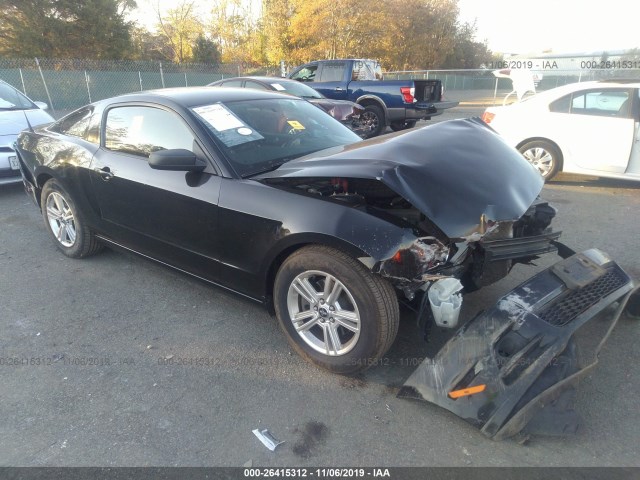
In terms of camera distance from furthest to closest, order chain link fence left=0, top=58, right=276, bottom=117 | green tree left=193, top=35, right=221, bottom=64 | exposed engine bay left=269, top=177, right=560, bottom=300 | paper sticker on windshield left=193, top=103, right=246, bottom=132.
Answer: green tree left=193, top=35, right=221, bottom=64 → chain link fence left=0, top=58, right=276, bottom=117 → paper sticker on windshield left=193, top=103, right=246, bottom=132 → exposed engine bay left=269, top=177, right=560, bottom=300

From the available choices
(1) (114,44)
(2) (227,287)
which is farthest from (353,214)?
(1) (114,44)

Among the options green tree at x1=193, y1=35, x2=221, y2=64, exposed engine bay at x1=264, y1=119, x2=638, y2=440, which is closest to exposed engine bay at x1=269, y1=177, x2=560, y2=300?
exposed engine bay at x1=264, y1=119, x2=638, y2=440

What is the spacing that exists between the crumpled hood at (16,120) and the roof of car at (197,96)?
3.74 m

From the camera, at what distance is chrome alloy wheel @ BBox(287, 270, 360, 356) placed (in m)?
2.54

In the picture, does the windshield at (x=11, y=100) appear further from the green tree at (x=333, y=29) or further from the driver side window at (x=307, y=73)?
the green tree at (x=333, y=29)

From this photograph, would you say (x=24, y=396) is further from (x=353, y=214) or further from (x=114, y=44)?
(x=114, y=44)

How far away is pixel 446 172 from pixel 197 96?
6.71ft

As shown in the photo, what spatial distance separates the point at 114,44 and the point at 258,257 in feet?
94.4

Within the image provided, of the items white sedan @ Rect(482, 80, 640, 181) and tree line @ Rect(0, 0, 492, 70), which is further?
tree line @ Rect(0, 0, 492, 70)

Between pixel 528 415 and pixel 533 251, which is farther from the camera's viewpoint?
pixel 533 251

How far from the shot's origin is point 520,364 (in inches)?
82.0

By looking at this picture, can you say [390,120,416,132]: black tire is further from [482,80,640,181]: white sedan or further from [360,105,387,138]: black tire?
[482,80,640,181]: white sedan

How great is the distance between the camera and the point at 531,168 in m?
3.17

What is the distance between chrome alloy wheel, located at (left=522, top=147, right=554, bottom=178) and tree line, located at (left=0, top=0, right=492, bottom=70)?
82.4 ft
